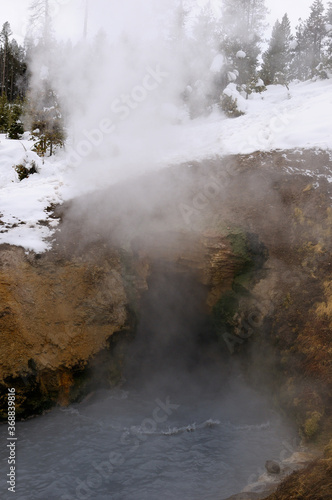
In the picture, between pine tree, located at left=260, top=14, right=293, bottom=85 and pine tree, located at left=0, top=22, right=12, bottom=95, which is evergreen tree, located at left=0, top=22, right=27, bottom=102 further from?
pine tree, located at left=260, top=14, right=293, bottom=85

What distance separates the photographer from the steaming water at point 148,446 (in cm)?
391

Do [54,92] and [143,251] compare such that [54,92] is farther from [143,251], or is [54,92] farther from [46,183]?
[143,251]

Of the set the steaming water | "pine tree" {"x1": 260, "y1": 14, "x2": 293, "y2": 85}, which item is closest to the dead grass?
the steaming water

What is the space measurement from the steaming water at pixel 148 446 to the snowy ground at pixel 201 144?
8.19ft

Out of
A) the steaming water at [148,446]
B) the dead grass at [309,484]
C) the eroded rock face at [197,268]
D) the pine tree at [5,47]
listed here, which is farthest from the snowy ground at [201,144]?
the pine tree at [5,47]

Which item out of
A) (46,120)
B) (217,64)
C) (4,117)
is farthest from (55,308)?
(4,117)

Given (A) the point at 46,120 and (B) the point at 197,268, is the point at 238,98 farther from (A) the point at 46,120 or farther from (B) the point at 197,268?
(B) the point at 197,268

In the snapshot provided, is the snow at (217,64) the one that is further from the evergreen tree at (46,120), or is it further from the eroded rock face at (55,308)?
the eroded rock face at (55,308)

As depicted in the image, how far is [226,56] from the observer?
12.9 m

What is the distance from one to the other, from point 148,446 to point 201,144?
6.01 m

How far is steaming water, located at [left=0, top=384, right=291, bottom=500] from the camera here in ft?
12.8

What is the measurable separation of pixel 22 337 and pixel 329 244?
4.40 metres

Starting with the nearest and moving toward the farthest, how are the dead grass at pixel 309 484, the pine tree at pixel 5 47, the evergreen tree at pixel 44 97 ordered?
1. the dead grass at pixel 309 484
2. the evergreen tree at pixel 44 97
3. the pine tree at pixel 5 47

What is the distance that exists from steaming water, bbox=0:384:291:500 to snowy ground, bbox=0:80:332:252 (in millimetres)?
2497
